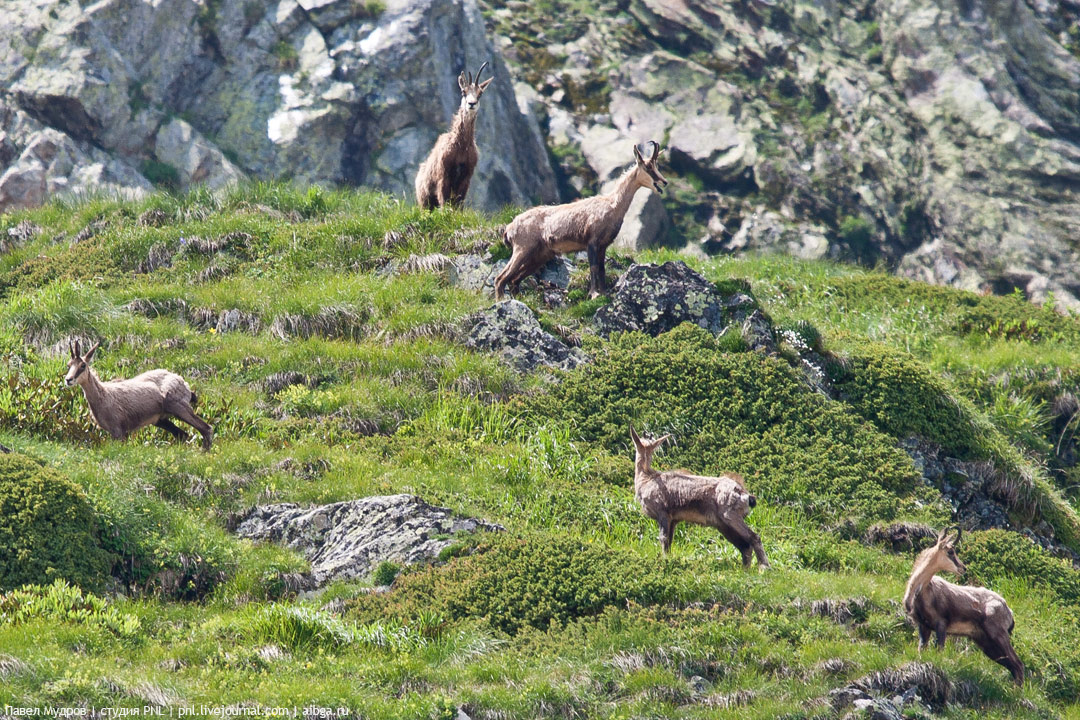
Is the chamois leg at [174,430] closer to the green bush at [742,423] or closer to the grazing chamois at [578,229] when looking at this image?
the green bush at [742,423]

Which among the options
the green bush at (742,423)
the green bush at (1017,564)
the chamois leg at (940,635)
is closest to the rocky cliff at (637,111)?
the green bush at (742,423)

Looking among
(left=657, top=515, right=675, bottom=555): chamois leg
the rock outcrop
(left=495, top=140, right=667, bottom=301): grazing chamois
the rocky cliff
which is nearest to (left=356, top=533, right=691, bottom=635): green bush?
(left=657, top=515, right=675, bottom=555): chamois leg

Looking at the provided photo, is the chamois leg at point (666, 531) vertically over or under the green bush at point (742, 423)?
over

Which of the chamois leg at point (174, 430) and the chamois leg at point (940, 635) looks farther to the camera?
the chamois leg at point (174, 430)

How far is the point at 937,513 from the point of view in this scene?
46.2 feet

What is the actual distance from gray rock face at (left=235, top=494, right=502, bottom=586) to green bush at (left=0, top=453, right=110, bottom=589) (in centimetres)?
171

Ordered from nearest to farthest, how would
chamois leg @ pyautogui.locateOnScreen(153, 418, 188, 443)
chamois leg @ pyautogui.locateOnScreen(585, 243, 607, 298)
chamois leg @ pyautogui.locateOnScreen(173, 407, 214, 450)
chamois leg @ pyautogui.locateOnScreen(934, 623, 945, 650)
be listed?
chamois leg @ pyautogui.locateOnScreen(934, 623, 945, 650), chamois leg @ pyautogui.locateOnScreen(173, 407, 214, 450), chamois leg @ pyautogui.locateOnScreen(153, 418, 188, 443), chamois leg @ pyautogui.locateOnScreen(585, 243, 607, 298)

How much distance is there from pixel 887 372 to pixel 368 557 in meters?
8.02

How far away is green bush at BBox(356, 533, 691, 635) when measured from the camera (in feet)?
34.9

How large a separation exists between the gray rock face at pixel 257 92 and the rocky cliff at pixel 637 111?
5 centimetres

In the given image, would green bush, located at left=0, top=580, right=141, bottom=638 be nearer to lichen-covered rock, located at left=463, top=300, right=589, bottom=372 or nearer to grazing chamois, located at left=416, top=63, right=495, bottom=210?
lichen-covered rock, located at left=463, top=300, right=589, bottom=372

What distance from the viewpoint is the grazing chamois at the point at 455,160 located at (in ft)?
59.8

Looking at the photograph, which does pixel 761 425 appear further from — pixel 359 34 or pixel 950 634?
pixel 359 34

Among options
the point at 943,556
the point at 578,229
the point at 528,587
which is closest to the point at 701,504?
the point at 528,587
